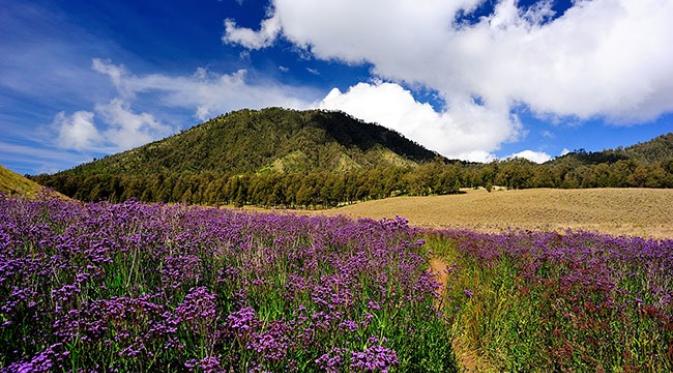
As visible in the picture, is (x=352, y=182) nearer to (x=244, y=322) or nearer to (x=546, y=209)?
(x=546, y=209)

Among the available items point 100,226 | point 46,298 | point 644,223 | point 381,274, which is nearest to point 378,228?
point 381,274

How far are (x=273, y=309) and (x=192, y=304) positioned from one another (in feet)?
4.94

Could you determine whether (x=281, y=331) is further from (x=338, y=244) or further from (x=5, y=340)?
(x=338, y=244)

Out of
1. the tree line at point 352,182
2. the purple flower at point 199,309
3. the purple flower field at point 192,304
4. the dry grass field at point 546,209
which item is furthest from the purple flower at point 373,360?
the tree line at point 352,182

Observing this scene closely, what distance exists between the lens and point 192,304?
3.36 meters

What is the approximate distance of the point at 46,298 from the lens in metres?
3.76

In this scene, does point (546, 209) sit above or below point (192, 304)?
above

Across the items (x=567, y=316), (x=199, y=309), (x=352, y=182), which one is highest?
(x=352, y=182)

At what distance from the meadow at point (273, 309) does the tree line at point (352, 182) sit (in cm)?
7908

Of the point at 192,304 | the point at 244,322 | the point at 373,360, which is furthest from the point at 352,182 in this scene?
the point at 373,360

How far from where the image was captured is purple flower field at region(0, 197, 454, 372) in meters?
2.89

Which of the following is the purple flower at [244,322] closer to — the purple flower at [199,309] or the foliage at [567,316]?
the purple flower at [199,309]

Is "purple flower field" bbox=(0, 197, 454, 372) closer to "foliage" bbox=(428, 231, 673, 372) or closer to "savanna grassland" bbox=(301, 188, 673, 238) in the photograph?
"foliage" bbox=(428, 231, 673, 372)

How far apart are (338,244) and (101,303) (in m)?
6.42
